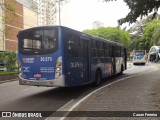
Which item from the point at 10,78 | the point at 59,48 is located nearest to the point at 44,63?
the point at 59,48

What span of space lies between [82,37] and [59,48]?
2426 millimetres

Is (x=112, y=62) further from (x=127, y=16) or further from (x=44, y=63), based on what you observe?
(x=44, y=63)

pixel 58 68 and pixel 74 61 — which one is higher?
pixel 74 61

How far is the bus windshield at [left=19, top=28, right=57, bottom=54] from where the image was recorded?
12016 millimetres

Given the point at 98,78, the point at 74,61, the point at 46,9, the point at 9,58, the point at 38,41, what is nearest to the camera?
the point at 38,41

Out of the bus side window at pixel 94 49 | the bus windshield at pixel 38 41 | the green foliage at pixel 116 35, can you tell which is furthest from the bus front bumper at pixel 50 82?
the green foliage at pixel 116 35

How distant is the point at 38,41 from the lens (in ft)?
40.5

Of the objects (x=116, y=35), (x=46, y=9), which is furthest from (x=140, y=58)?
(x=116, y=35)

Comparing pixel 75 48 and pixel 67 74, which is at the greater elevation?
pixel 75 48

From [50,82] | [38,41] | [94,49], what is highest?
[38,41]

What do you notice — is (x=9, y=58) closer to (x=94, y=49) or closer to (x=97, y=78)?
(x=97, y=78)

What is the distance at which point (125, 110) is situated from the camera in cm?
865

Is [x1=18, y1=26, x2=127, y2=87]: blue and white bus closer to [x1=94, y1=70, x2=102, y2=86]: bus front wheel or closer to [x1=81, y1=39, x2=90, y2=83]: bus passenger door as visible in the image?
[x1=81, y1=39, x2=90, y2=83]: bus passenger door

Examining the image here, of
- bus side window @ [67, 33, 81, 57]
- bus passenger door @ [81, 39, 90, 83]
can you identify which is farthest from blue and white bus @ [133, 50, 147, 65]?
bus side window @ [67, 33, 81, 57]
